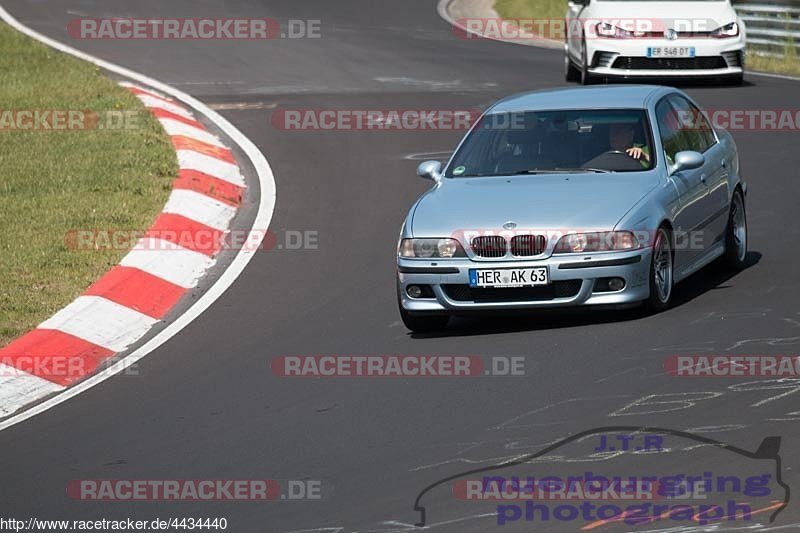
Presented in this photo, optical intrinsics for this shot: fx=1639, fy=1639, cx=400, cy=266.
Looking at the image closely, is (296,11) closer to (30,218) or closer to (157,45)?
(157,45)

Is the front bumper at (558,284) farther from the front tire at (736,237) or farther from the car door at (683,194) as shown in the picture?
the front tire at (736,237)

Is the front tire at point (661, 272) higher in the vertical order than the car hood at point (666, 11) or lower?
lower

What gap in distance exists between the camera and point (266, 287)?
1227 centimetres

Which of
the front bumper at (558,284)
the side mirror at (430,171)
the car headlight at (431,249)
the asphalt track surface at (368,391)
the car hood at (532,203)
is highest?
the side mirror at (430,171)

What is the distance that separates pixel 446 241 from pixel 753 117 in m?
9.33

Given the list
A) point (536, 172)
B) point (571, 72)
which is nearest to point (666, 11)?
point (571, 72)

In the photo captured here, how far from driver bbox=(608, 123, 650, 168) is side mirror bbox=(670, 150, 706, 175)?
21 cm

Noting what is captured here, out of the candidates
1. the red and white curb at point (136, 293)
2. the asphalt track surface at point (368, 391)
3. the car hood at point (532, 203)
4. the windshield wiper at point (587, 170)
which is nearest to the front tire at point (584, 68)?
the asphalt track surface at point (368, 391)

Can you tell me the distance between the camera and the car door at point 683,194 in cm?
1110

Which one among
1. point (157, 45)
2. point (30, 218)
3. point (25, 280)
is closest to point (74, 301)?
point (25, 280)

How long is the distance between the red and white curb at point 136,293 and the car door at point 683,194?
12.1 feet

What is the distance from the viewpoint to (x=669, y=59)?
72.1 feet

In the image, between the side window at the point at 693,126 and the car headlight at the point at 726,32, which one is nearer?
the side window at the point at 693,126

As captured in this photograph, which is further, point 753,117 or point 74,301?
point 753,117
